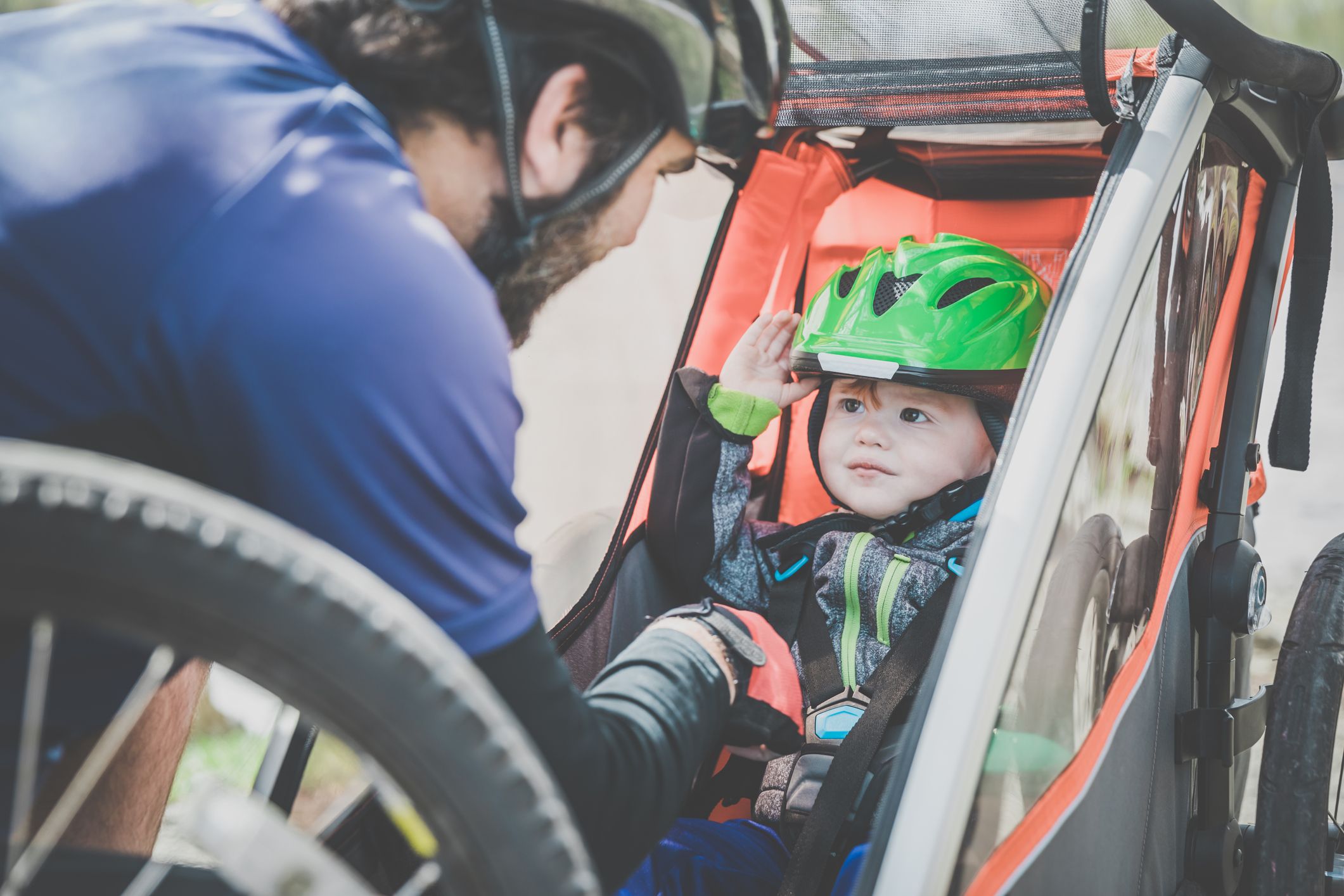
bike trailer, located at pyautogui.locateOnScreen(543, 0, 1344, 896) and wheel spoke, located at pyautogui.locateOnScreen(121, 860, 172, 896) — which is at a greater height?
bike trailer, located at pyautogui.locateOnScreen(543, 0, 1344, 896)

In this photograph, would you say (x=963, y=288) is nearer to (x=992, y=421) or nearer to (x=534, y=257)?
(x=992, y=421)

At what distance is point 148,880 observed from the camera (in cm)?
70

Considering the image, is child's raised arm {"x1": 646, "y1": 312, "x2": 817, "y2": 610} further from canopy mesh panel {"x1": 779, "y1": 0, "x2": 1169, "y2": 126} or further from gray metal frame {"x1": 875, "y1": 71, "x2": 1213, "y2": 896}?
gray metal frame {"x1": 875, "y1": 71, "x2": 1213, "y2": 896}

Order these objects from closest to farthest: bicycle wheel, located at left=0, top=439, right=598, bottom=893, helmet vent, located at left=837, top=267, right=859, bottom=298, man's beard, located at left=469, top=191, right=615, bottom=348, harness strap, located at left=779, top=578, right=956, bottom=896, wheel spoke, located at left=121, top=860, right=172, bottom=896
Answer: bicycle wheel, located at left=0, top=439, right=598, bottom=893 < wheel spoke, located at left=121, top=860, right=172, bottom=896 < man's beard, located at left=469, top=191, right=615, bottom=348 < harness strap, located at left=779, top=578, right=956, bottom=896 < helmet vent, located at left=837, top=267, right=859, bottom=298

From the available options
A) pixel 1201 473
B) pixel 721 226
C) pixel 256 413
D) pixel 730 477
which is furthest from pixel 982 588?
pixel 721 226

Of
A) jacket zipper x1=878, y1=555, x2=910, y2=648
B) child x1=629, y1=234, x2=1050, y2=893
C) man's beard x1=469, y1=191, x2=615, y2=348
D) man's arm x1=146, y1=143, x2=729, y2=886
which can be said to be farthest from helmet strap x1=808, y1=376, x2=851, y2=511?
man's arm x1=146, y1=143, x2=729, y2=886

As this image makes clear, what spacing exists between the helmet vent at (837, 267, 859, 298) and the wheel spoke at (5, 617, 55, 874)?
4.09ft

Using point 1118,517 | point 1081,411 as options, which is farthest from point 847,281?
point 1081,411

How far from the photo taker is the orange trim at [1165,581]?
960mm

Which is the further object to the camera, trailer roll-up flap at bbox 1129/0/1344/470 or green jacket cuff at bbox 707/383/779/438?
green jacket cuff at bbox 707/383/779/438

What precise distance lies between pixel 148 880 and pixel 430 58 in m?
0.54

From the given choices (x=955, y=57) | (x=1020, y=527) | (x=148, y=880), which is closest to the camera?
(x=148, y=880)

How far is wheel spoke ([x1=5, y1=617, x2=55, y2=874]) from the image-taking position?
22.2 inches

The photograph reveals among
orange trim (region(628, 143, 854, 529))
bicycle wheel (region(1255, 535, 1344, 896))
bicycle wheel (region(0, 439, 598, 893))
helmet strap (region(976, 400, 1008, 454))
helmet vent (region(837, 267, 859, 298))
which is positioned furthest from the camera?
orange trim (region(628, 143, 854, 529))
